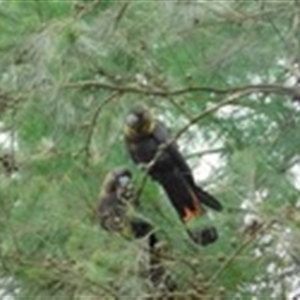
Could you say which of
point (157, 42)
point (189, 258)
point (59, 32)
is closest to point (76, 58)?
point (59, 32)

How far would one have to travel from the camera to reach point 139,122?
4.32m

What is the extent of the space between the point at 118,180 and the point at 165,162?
0.23 metres

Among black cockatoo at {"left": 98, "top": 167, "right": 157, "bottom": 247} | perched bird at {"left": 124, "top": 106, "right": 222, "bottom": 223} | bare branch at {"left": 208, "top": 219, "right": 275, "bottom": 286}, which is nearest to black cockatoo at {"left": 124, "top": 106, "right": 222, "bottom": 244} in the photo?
perched bird at {"left": 124, "top": 106, "right": 222, "bottom": 223}

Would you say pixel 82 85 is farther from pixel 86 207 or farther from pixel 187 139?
pixel 187 139

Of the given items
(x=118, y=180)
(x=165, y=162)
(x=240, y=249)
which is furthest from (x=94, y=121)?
(x=240, y=249)

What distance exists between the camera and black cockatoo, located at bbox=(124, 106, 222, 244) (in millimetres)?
4125

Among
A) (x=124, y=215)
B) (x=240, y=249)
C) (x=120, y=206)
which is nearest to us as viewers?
(x=240, y=249)

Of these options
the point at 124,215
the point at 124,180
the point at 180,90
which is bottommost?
the point at 124,215

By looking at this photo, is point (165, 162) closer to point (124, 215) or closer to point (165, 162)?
point (165, 162)

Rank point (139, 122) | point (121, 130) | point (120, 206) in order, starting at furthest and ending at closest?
1. point (121, 130)
2. point (139, 122)
3. point (120, 206)

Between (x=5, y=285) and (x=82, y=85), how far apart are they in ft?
2.01

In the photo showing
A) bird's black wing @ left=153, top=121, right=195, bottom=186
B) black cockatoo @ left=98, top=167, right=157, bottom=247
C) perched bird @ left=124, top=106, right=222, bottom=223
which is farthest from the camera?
bird's black wing @ left=153, top=121, right=195, bottom=186

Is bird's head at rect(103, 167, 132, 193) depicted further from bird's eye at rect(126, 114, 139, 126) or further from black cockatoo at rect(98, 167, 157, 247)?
bird's eye at rect(126, 114, 139, 126)

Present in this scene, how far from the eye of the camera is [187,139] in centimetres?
465
